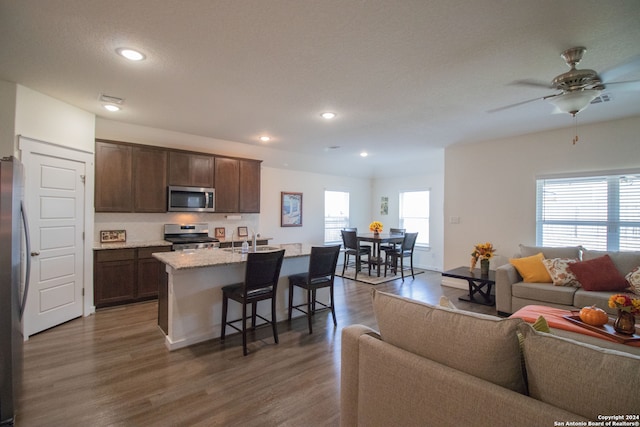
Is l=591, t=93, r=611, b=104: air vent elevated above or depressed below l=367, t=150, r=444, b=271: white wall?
above

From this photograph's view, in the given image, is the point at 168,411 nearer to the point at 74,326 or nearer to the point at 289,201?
the point at 74,326

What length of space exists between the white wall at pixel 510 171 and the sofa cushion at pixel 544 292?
45.7 inches

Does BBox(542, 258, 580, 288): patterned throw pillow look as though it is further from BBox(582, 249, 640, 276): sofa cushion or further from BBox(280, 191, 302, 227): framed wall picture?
BBox(280, 191, 302, 227): framed wall picture

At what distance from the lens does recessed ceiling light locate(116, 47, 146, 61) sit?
2367mm

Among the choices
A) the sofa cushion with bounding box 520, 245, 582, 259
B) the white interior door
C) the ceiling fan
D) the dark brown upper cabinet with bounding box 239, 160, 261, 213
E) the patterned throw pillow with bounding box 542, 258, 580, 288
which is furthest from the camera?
the dark brown upper cabinet with bounding box 239, 160, 261, 213

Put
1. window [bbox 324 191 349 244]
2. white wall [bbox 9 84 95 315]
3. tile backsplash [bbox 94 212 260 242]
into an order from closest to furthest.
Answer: white wall [bbox 9 84 95 315], tile backsplash [bbox 94 212 260 242], window [bbox 324 191 349 244]

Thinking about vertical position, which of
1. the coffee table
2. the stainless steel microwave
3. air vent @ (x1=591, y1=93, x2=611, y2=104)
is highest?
air vent @ (x1=591, y1=93, x2=611, y2=104)

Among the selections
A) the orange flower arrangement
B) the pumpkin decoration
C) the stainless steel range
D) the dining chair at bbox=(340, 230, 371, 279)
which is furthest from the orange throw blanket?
the stainless steel range

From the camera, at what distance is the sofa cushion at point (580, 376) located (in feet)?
2.93

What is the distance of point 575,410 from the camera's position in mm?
976

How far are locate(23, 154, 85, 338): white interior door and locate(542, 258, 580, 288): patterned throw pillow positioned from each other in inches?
236

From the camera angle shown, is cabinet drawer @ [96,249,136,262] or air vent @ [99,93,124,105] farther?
cabinet drawer @ [96,249,136,262]

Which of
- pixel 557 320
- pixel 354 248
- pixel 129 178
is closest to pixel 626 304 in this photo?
pixel 557 320

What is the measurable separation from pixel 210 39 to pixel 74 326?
11.7 feet
